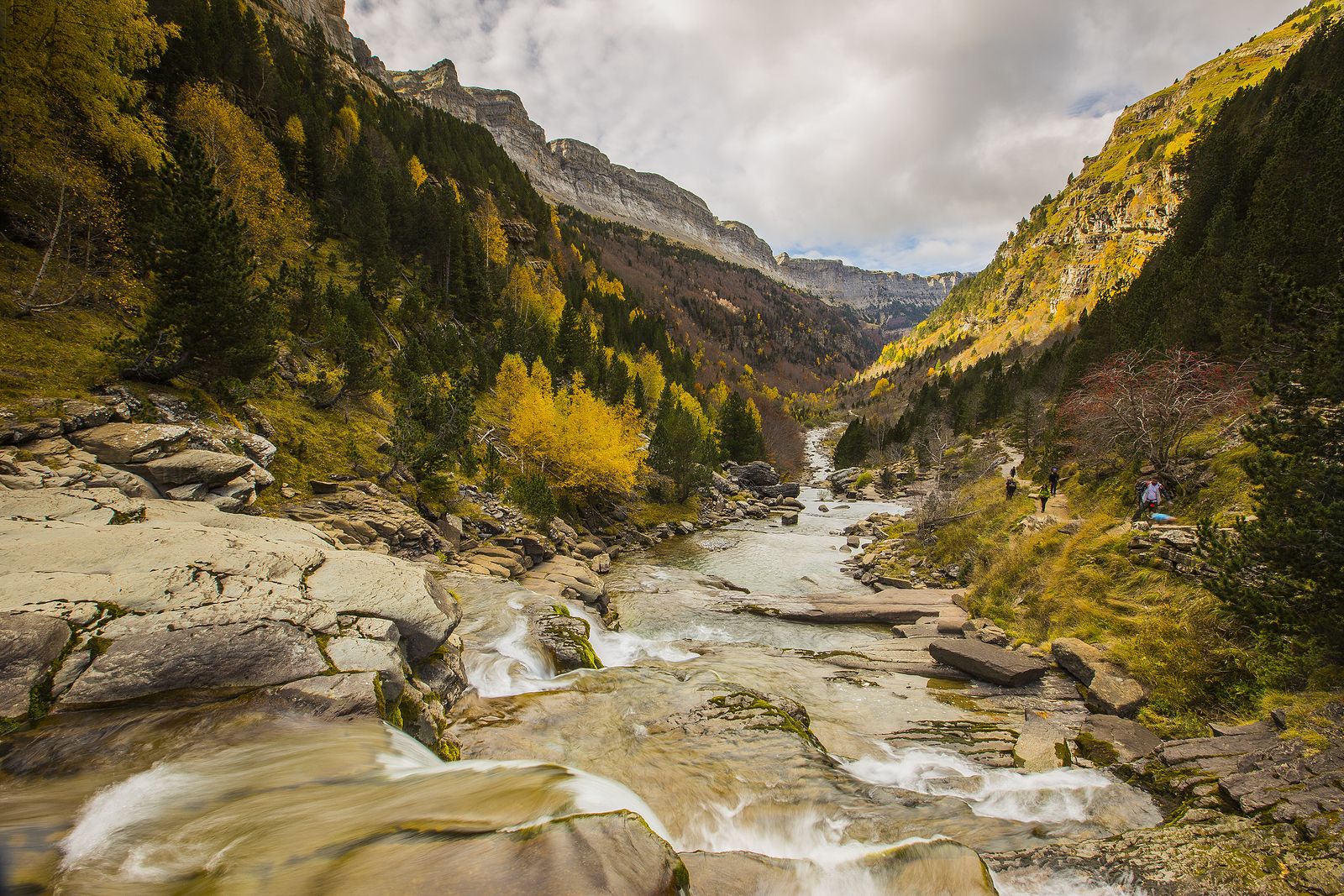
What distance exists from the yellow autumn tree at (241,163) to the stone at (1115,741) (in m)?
41.8

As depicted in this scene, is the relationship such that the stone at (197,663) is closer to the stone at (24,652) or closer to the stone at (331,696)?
the stone at (331,696)

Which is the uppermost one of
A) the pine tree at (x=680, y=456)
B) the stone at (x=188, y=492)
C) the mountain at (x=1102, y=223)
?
the mountain at (x=1102, y=223)

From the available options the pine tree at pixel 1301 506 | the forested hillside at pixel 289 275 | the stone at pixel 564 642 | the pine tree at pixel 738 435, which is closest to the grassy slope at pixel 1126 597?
the pine tree at pixel 1301 506

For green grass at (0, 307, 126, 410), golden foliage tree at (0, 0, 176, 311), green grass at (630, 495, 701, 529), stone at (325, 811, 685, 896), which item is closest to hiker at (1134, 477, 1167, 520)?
stone at (325, 811, 685, 896)

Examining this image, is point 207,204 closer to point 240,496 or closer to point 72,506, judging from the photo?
point 240,496

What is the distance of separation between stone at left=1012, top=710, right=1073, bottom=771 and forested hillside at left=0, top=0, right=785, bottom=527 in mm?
21536

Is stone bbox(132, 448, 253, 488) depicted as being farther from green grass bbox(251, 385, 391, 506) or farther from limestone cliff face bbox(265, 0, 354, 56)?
limestone cliff face bbox(265, 0, 354, 56)

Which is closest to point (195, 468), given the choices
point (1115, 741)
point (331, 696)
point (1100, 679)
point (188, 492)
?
point (188, 492)

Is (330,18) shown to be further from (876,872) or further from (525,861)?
(876,872)

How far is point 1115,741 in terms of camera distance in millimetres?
8578

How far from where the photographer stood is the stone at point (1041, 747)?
843 centimetres

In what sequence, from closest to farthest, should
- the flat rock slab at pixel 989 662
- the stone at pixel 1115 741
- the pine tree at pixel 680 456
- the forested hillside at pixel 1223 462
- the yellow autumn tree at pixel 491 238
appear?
1. the forested hillside at pixel 1223 462
2. the stone at pixel 1115 741
3. the flat rock slab at pixel 989 662
4. the pine tree at pixel 680 456
5. the yellow autumn tree at pixel 491 238

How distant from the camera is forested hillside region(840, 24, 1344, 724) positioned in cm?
776

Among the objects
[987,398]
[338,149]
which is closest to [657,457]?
[338,149]
